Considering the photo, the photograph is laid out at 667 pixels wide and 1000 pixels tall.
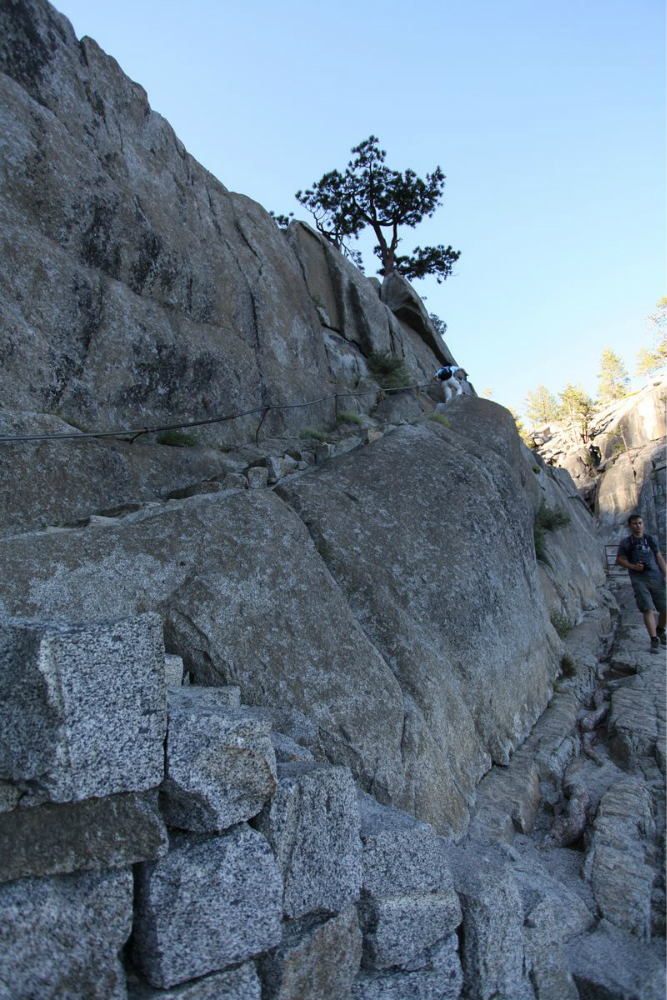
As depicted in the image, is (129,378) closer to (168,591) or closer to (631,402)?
(168,591)

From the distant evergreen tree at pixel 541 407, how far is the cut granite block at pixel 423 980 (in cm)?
6266

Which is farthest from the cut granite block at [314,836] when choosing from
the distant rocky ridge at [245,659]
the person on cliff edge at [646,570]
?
the person on cliff edge at [646,570]

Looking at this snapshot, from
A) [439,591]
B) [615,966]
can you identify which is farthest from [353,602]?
[615,966]

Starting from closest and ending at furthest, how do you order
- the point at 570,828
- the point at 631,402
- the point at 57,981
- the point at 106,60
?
1. the point at 57,981
2. the point at 570,828
3. the point at 106,60
4. the point at 631,402

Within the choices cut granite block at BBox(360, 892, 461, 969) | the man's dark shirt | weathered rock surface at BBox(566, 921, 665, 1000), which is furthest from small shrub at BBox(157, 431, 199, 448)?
the man's dark shirt

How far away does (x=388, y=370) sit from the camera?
15789mm

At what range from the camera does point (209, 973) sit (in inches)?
133

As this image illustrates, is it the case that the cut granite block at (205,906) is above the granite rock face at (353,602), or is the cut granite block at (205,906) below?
below

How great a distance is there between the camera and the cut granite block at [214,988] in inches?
127

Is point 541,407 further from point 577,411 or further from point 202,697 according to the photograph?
point 202,697

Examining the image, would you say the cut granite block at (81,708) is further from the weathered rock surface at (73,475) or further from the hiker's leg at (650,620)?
the hiker's leg at (650,620)

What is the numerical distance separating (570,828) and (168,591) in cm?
416

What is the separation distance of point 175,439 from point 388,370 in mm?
8146

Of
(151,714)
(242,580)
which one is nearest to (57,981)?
(151,714)
